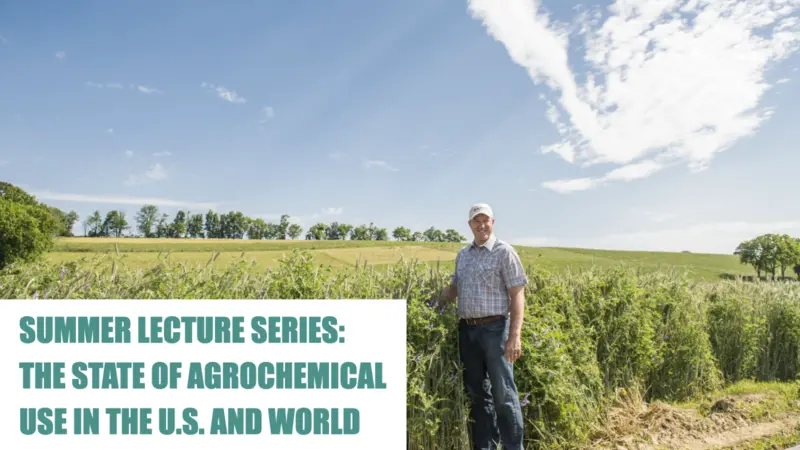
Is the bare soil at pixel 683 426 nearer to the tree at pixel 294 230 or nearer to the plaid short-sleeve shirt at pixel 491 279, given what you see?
the plaid short-sleeve shirt at pixel 491 279

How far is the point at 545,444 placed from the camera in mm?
5277

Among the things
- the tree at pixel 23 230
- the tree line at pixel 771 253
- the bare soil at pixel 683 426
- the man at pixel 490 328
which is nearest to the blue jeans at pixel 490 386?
the man at pixel 490 328

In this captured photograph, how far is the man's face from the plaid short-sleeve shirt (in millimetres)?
70

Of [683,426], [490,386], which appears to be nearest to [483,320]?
[490,386]

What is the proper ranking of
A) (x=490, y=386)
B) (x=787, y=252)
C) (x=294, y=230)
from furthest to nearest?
(x=294, y=230) < (x=787, y=252) < (x=490, y=386)

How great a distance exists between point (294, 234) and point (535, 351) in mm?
118658

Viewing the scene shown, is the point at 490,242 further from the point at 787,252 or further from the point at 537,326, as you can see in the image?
the point at 787,252

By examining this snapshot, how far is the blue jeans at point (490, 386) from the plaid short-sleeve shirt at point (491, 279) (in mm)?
174

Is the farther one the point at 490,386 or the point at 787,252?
the point at 787,252

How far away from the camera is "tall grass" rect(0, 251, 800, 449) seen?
4.54 meters

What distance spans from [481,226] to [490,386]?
5.43ft

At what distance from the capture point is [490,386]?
489 centimetres

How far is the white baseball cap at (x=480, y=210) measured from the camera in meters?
4.71

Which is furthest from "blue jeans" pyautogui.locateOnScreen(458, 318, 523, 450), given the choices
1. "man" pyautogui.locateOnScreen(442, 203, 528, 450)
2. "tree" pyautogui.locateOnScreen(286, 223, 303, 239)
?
"tree" pyautogui.locateOnScreen(286, 223, 303, 239)
